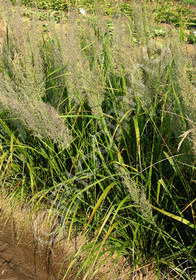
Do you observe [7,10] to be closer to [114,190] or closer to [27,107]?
[27,107]

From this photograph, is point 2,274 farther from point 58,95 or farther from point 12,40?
point 12,40

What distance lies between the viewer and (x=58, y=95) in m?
1.60

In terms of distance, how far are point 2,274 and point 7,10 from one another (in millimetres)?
1651

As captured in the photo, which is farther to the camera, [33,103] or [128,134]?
[128,134]

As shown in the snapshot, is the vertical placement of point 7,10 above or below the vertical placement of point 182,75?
above

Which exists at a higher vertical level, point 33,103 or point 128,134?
point 33,103

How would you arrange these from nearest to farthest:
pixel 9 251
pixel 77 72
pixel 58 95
A: pixel 77 72, pixel 58 95, pixel 9 251

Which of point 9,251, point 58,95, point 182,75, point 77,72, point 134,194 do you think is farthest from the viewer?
point 9,251

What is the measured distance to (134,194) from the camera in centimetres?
111

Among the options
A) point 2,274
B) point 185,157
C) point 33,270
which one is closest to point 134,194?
point 185,157

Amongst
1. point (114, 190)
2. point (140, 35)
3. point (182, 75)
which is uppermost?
point (140, 35)

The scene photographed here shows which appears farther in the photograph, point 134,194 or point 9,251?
point 9,251

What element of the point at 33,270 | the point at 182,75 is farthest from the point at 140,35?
the point at 33,270

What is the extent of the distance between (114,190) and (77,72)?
26.6 inches
